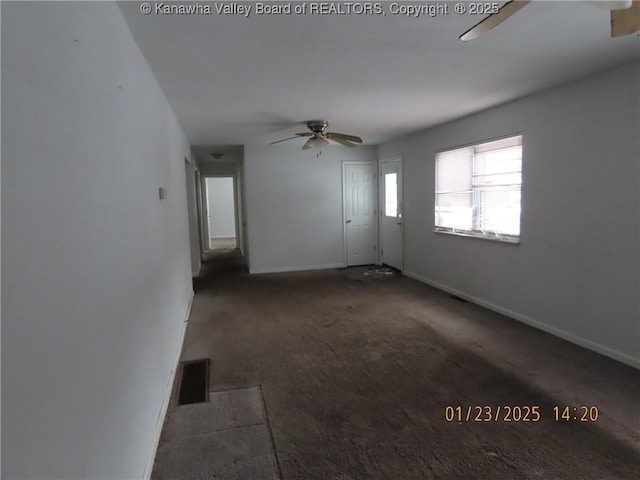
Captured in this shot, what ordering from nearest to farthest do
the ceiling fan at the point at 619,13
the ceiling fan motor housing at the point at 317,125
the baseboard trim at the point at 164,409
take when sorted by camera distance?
1. the ceiling fan at the point at 619,13
2. the baseboard trim at the point at 164,409
3. the ceiling fan motor housing at the point at 317,125

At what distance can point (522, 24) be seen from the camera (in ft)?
7.06

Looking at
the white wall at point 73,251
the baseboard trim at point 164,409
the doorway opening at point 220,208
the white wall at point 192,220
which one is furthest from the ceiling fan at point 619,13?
the doorway opening at point 220,208

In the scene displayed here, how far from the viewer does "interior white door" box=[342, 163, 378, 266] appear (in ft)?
23.3

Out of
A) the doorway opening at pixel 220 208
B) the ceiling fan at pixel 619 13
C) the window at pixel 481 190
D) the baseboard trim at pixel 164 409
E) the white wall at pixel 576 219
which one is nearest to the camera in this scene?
the ceiling fan at pixel 619 13

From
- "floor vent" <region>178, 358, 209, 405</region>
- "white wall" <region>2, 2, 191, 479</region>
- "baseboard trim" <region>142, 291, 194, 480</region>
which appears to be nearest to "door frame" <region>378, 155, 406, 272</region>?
"baseboard trim" <region>142, 291, 194, 480</region>

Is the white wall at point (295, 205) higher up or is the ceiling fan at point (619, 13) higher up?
the ceiling fan at point (619, 13)

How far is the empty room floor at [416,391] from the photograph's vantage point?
6.45 feet

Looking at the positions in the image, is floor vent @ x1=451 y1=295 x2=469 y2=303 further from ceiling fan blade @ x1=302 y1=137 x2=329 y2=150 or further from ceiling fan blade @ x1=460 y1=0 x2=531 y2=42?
ceiling fan blade @ x1=460 y1=0 x2=531 y2=42

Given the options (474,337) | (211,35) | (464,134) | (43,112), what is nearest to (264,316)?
(474,337)

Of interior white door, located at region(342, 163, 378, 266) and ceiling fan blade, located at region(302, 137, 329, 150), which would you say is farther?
interior white door, located at region(342, 163, 378, 266)

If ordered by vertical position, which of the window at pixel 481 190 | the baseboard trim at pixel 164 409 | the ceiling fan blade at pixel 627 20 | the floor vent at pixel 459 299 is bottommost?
the baseboard trim at pixel 164 409

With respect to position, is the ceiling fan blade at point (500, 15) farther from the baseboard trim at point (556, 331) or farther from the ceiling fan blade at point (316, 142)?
the ceiling fan blade at point (316, 142)

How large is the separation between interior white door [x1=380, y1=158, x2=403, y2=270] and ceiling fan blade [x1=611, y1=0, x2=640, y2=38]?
16.2ft

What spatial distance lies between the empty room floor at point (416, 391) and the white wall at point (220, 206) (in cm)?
827
